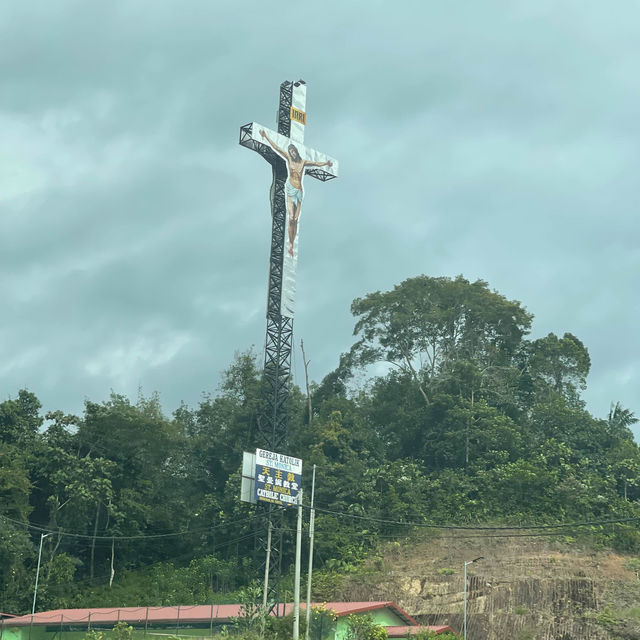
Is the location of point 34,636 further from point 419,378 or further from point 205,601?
point 419,378

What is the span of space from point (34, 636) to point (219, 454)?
1315 inches

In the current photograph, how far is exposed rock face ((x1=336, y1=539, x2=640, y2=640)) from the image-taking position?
6606 centimetres

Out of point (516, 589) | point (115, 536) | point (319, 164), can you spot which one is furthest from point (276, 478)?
point (115, 536)

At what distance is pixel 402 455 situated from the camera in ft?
326

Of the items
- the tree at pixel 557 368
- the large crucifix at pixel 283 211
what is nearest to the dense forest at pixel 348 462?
the tree at pixel 557 368

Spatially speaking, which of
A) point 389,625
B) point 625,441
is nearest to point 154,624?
point 389,625

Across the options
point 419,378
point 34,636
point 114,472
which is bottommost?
point 34,636

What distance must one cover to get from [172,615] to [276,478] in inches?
503

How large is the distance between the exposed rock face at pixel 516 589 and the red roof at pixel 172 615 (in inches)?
325

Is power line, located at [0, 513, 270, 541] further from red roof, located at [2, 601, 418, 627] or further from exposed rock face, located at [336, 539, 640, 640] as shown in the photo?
exposed rock face, located at [336, 539, 640, 640]

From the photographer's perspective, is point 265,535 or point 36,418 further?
point 36,418

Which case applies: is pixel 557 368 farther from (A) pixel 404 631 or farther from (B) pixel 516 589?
(A) pixel 404 631

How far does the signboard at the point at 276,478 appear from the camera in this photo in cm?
5678

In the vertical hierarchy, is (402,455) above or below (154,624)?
above
